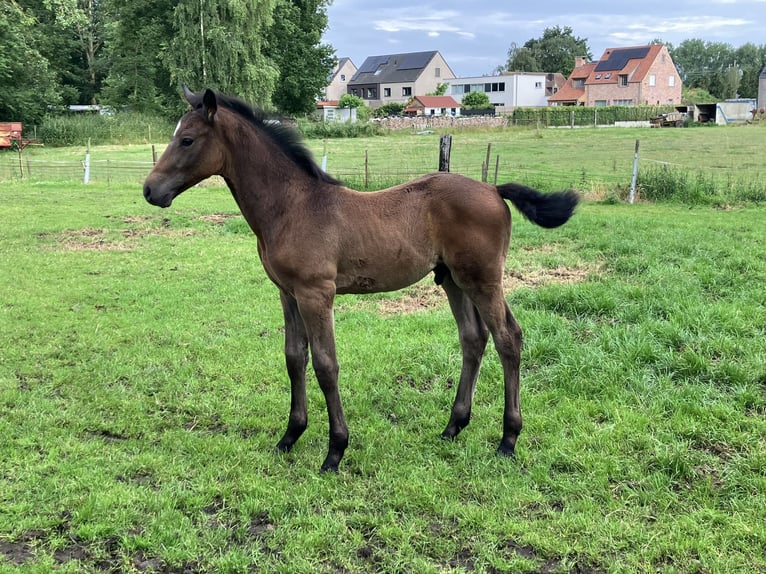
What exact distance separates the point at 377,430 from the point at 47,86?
40.3m

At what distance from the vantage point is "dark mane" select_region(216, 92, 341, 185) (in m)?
3.67

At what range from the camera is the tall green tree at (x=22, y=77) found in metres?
31.0

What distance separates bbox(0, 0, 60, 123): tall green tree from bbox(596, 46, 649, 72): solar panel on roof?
55.0 m

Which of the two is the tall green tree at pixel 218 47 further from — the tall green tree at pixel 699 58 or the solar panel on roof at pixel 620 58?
the tall green tree at pixel 699 58

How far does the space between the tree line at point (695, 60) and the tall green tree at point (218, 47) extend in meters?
62.9

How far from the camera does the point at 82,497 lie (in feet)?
10.5

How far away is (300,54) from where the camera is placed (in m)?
43.6

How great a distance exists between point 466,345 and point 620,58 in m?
70.5

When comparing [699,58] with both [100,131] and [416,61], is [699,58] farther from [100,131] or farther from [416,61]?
[100,131]

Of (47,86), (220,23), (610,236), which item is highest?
(220,23)

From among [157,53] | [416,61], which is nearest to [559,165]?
[157,53]

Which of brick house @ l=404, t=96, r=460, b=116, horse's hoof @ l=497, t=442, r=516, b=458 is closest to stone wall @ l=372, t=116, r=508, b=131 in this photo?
brick house @ l=404, t=96, r=460, b=116

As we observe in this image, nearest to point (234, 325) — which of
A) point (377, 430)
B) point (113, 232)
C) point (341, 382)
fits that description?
point (341, 382)

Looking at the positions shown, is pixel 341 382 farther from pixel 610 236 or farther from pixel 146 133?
pixel 146 133
